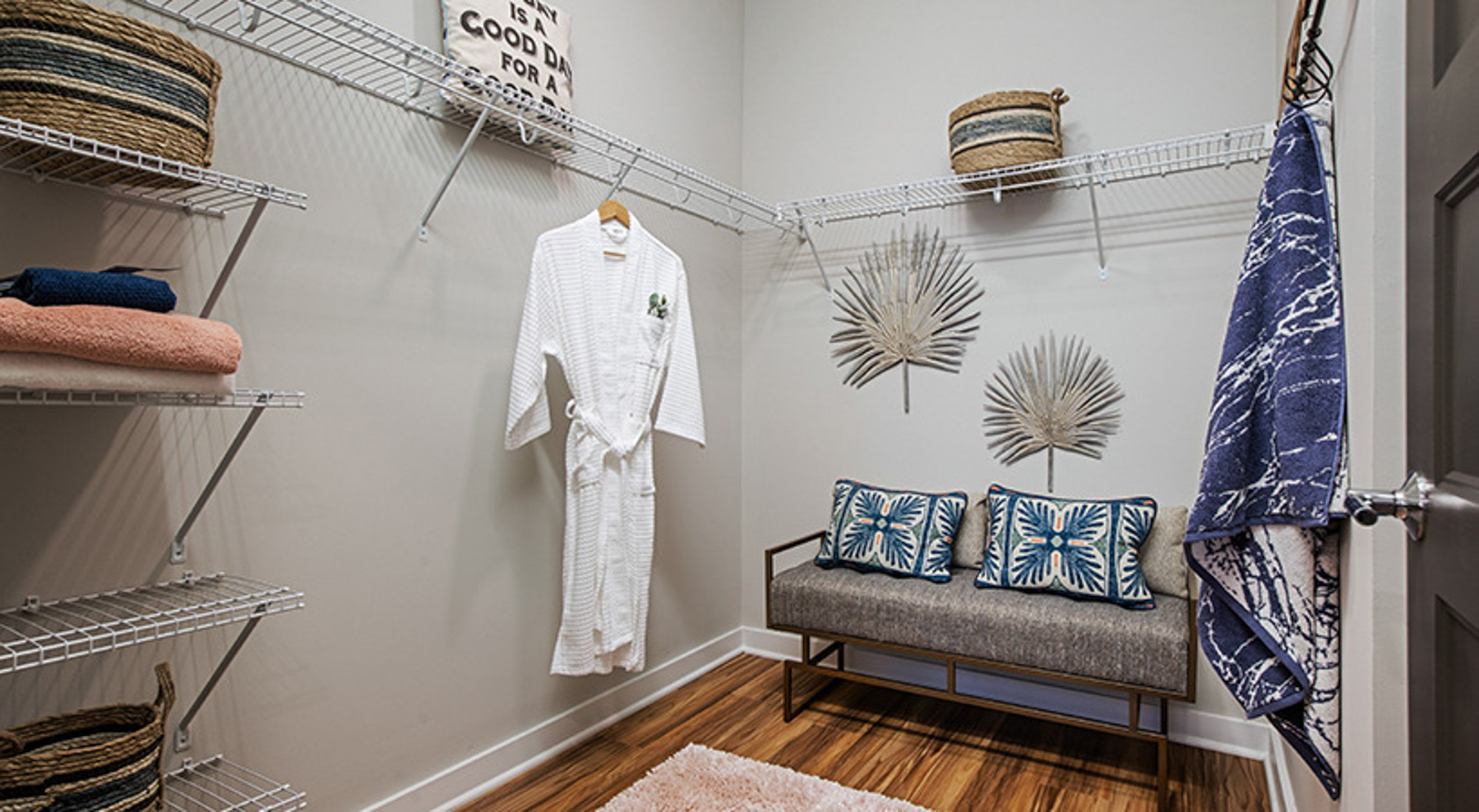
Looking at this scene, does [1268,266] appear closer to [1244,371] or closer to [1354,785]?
[1244,371]

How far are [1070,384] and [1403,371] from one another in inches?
72.2

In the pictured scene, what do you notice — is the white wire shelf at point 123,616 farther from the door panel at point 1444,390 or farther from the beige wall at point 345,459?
the door panel at point 1444,390

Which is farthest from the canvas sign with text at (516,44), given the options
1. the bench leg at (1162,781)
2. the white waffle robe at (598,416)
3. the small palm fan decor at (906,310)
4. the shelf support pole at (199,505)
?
the bench leg at (1162,781)

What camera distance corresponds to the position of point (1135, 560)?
2.43 meters

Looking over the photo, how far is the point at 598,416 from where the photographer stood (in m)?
→ 2.34

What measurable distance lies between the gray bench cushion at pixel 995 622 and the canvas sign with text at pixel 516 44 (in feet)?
5.99

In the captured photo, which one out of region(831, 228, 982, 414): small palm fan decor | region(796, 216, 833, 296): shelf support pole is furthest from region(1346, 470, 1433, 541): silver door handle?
region(796, 216, 833, 296): shelf support pole

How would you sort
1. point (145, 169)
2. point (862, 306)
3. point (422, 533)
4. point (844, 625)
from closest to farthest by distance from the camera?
point (145, 169), point (422, 533), point (844, 625), point (862, 306)

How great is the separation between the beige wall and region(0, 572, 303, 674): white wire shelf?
0.06m

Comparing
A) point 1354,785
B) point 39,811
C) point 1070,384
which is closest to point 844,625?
point 1070,384

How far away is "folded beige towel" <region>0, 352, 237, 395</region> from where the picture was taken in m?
1.08

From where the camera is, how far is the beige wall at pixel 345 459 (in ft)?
Answer: 4.90

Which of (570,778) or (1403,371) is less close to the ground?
(1403,371)

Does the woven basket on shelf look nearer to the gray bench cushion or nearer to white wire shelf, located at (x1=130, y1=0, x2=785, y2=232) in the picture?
white wire shelf, located at (x1=130, y1=0, x2=785, y2=232)
